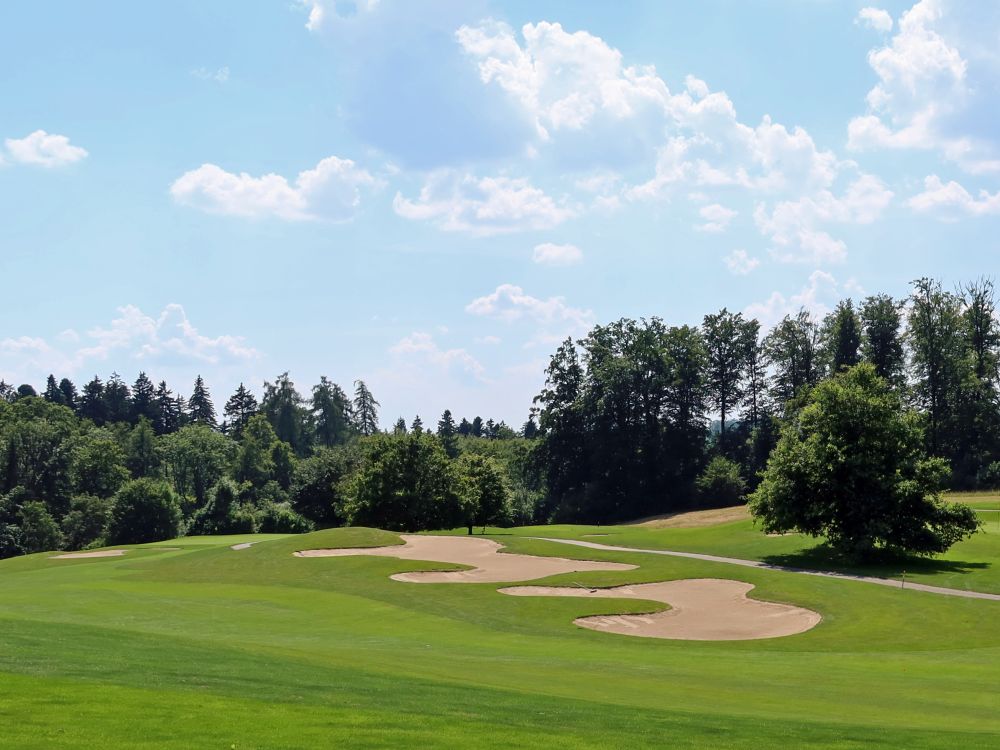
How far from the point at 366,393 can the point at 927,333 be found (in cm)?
12614

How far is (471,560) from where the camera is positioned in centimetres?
4734

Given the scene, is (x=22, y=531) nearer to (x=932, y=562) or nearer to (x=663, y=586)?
(x=663, y=586)

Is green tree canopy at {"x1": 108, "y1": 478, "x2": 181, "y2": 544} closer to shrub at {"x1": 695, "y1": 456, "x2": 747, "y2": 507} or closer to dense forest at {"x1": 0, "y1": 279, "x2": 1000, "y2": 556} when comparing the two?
dense forest at {"x1": 0, "y1": 279, "x2": 1000, "y2": 556}

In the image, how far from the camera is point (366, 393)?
19712 centimetres

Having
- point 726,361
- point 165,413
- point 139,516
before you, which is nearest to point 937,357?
point 726,361

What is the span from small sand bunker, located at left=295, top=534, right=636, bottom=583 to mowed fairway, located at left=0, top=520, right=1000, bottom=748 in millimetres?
1880

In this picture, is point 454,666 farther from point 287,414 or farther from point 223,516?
point 287,414

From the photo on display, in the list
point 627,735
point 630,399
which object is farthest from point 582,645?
point 630,399

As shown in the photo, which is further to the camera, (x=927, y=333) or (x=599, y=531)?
(x=927, y=333)

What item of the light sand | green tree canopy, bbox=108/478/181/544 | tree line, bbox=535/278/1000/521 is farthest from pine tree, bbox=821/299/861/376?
green tree canopy, bbox=108/478/181/544

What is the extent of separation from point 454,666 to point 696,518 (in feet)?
243

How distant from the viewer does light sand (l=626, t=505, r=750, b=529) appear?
86000 mm

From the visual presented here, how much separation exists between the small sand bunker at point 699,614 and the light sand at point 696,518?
48449mm

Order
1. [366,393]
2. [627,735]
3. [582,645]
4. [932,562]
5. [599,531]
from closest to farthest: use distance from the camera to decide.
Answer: [627,735]
[582,645]
[932,562]
[599,531]
[366,393]
